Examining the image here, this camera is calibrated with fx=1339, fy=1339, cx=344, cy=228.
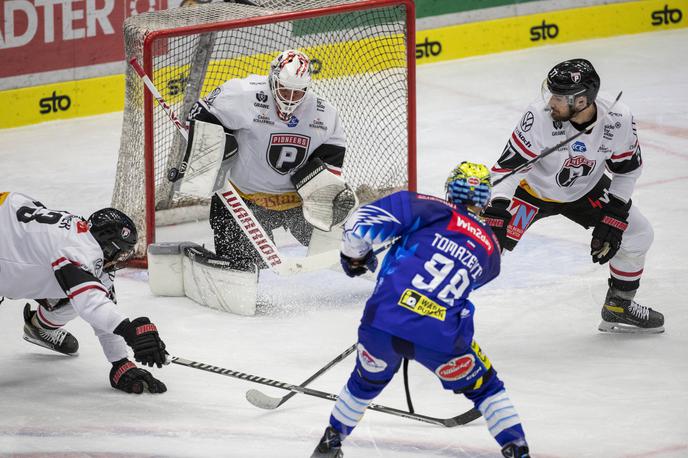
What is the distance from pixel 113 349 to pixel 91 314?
1.25 ft

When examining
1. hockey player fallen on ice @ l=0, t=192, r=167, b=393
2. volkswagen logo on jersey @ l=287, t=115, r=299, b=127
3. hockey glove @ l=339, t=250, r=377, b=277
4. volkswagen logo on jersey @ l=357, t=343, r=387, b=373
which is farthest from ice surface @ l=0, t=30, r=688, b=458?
volkswagen logo on jersey @ l=287, t=115, r=299, b=127

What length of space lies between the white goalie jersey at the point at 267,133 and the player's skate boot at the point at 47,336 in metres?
1.09

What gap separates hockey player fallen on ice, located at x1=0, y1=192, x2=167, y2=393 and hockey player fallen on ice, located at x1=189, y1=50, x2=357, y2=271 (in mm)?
1001

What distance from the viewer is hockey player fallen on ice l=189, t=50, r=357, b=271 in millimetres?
5539

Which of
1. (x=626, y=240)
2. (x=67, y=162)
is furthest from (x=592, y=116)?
(x=67, y=162)

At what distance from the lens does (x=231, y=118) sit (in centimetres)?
555

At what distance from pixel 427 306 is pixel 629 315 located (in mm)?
1868

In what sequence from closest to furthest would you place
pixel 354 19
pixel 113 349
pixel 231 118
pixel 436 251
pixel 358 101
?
pixel 436 251, pixel 113 349, pixel 231 118, pixel 354 19, pixel 358 101

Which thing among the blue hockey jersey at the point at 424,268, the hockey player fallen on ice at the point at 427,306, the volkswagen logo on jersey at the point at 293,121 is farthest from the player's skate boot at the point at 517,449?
the volkswagen logo on jersey at the point at 293,121

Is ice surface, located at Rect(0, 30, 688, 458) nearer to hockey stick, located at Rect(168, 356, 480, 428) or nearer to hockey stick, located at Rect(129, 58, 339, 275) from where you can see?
hockey stick, located at Rect(168, 356, 480, 428)

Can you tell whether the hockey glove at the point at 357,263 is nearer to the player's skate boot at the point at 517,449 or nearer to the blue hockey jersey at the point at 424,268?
the blue hockey jersey at the point at 424,268

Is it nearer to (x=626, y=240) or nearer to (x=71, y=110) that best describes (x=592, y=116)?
(x=626, y=240)

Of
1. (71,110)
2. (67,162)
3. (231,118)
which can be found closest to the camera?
(231,118)

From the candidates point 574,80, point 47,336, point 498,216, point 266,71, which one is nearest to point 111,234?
point 47,336
